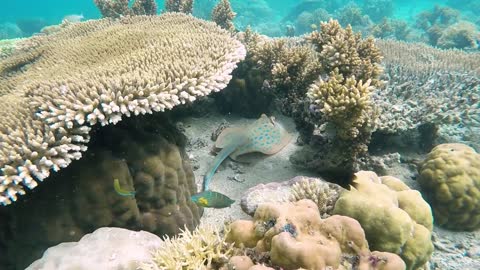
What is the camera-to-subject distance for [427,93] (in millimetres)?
6543

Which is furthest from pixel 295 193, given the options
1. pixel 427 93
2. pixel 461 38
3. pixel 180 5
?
pixel 461 38

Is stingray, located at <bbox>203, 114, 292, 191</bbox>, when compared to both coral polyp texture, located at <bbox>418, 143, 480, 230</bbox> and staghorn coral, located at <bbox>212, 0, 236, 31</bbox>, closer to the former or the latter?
coral polyp texture, located at <bbox>418, 143, 480, 230</bbox>

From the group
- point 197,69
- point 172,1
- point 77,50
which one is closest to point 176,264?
point 197,69

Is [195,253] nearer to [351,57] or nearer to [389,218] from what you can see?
[389,218]

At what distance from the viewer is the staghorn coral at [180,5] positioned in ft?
31.1

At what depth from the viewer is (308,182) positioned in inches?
158

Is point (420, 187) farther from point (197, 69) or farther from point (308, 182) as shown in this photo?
point (197, 69)

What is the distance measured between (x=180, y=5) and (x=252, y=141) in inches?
255

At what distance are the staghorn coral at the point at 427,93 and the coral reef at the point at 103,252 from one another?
385 centimetres

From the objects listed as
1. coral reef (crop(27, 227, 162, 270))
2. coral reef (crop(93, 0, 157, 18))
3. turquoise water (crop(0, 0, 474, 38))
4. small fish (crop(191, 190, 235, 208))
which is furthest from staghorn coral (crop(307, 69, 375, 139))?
turquoise water (crop(0, 0, 474, 38))

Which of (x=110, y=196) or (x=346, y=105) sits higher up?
(x=346, y=105)

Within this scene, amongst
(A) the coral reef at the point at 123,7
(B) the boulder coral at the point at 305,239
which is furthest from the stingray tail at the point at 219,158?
(A) the coral reef at the point at 123,7

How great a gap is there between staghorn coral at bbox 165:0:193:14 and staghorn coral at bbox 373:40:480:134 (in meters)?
6.02

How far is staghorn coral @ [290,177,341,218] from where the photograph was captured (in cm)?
383
